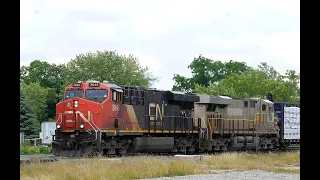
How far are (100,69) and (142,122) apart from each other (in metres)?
37.9

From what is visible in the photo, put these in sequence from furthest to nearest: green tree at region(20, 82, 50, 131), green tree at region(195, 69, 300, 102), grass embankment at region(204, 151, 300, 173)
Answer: green tree at region(195, 69, 300, 102) → green tree at region(20, 82, 50, 131) → grass embankment at region(204, 151, 300, 173)

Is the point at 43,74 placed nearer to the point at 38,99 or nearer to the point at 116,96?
the point at 38,99

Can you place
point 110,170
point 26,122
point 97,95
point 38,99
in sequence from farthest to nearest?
point 38,99 → point 26,122 → point 97,95 → point 110,170

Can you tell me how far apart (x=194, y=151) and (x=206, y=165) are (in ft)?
29.1

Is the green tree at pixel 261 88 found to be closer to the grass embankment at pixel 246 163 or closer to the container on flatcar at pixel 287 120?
the container on flatcar at pixel 287 120

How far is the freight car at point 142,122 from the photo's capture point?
2148cm

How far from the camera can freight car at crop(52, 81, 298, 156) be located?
21484mm

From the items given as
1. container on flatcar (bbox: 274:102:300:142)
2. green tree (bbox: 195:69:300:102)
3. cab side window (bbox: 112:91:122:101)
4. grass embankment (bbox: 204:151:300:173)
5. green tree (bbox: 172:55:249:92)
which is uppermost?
green tree (bbox: 172:55:249:92)

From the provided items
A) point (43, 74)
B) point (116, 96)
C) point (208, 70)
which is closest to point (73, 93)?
point (116, 96)

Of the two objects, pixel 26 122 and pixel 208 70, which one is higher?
pixel 208 70

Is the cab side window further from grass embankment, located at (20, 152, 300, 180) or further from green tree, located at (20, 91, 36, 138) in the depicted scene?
green tree, located at (20, 91, 36, 138)

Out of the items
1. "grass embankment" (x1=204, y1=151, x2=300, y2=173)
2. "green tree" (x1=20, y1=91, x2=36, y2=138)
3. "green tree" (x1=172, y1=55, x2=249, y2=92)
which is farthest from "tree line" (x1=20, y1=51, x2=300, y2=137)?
"grass embankment" (x1=204, y1=151, x2=300, y2=173)

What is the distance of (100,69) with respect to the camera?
60.5m

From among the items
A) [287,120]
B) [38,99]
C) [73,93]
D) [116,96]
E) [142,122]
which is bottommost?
[287,120]
